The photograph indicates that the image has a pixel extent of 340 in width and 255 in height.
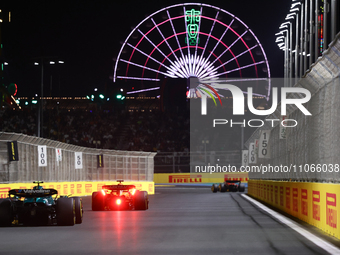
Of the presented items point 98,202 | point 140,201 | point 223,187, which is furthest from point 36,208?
point 223,187

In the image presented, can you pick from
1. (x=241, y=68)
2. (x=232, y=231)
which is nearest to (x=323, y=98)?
(x=232, y=231)

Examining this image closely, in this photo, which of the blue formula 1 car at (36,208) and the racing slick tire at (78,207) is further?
the racing slick tire at (78,207)

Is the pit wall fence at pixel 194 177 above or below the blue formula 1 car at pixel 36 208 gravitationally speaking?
below

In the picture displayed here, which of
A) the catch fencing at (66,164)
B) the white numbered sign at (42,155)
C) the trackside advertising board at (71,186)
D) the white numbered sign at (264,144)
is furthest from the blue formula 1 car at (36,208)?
the white numbered sign at (42,155)

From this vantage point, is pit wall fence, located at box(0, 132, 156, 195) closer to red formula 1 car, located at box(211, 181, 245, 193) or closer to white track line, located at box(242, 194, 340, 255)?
red formula 1 car, located at box(211, 181, 245, 193)

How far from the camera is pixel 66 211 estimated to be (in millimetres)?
13281

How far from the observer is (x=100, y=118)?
62531 millimetres

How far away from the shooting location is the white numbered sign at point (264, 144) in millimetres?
23966

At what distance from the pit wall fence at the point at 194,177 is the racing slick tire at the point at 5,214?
46427mm

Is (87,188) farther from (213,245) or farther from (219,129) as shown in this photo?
(219,129)

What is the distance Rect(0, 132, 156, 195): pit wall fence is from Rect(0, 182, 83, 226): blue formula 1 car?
26.5 feet

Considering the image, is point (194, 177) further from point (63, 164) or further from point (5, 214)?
point (5, 214)

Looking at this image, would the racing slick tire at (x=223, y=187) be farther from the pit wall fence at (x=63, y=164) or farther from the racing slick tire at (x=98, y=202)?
the racing slick tire at (x=98, y=202)

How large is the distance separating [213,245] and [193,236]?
5.05ft
